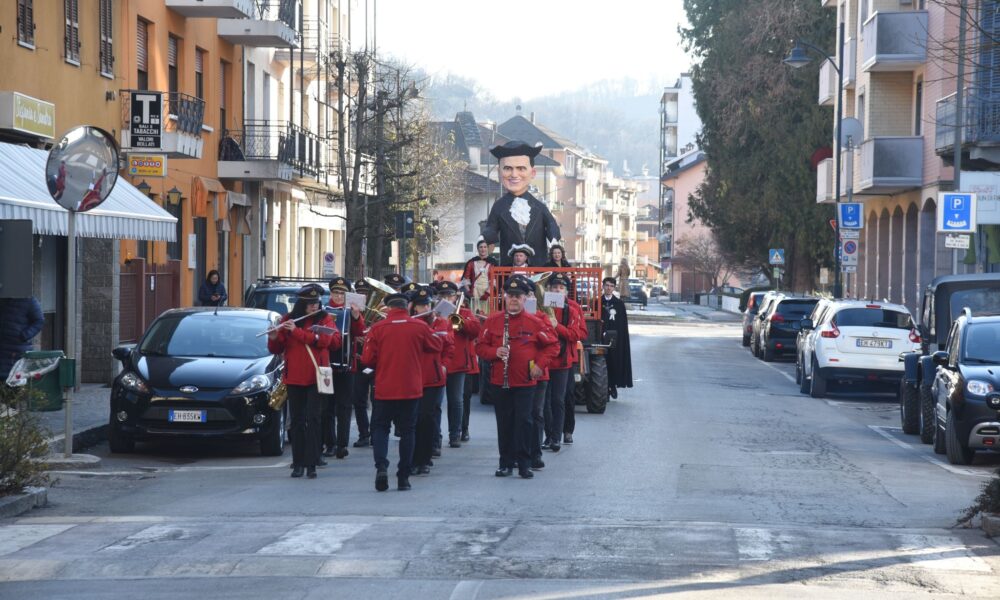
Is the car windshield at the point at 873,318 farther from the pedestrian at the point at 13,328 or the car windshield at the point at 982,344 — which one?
the pedestrian at the point at 13,328

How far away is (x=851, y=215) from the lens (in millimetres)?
38719

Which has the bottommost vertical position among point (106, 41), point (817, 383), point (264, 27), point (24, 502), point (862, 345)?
point (817, 383)

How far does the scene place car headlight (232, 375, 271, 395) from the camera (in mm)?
15438

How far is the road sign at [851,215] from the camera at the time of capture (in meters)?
38.6

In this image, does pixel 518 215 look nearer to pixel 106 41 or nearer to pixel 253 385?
pixel 253 385

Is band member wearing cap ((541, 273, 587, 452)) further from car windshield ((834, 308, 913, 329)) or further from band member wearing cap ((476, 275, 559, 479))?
car windshield ((834, 308, 913, 329))

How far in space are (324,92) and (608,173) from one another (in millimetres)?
125539

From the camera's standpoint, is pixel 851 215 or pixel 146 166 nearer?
pixel 146 166

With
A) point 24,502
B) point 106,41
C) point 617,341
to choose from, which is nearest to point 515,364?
point 24,502

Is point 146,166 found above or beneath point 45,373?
above

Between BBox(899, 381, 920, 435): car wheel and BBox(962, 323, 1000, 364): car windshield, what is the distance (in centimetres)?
277

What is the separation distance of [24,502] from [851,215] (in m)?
30.2

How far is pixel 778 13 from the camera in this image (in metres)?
53.2

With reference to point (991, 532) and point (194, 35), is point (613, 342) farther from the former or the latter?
point (194, 35)
